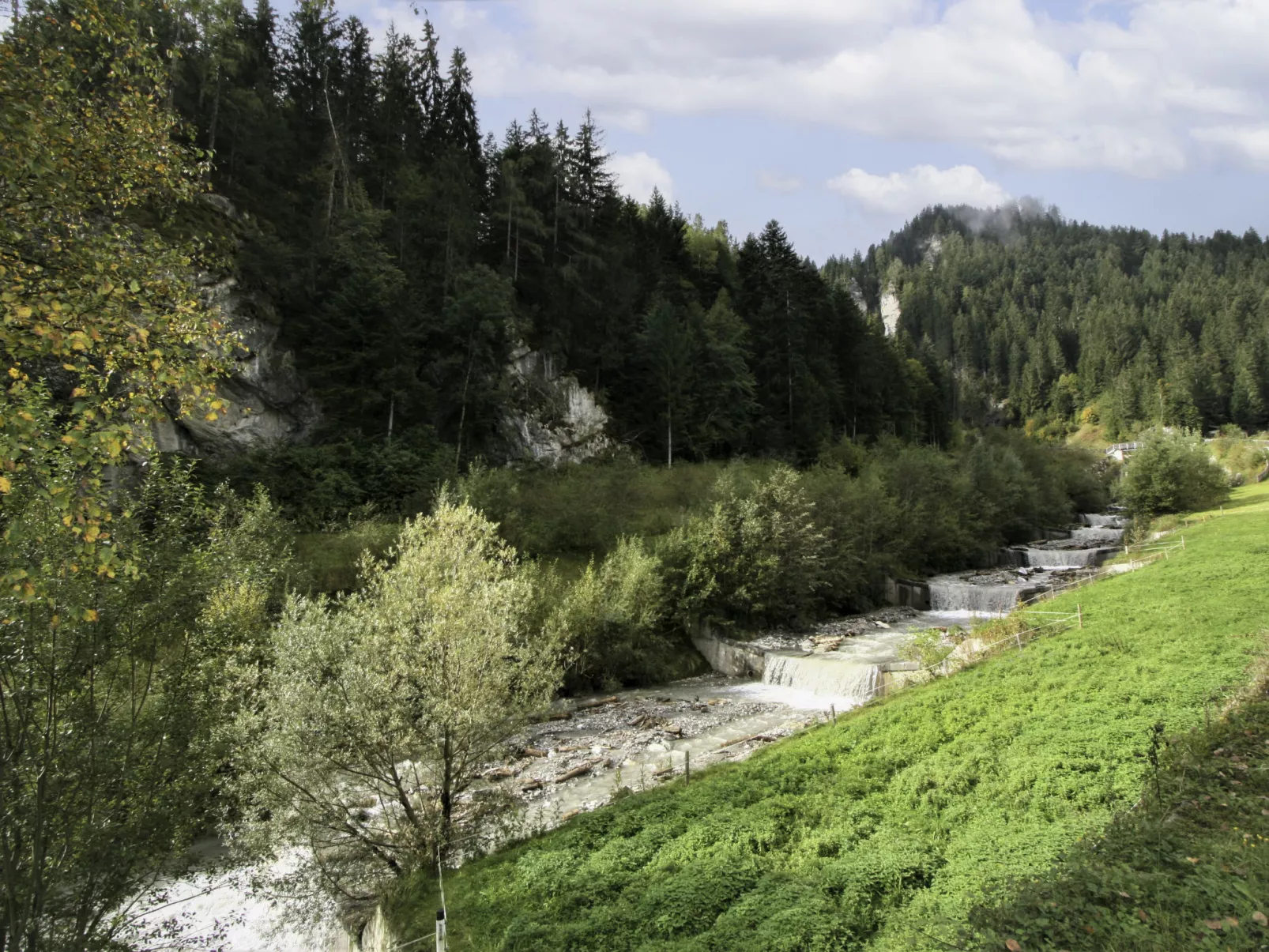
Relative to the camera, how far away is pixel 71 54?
6504 millimetres

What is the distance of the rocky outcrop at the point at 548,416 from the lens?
47.3 metres

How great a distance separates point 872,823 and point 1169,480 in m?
58.2

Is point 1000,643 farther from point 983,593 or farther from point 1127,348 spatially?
point 1127,348

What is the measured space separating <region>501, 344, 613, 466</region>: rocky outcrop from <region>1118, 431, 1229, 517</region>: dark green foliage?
149 ft

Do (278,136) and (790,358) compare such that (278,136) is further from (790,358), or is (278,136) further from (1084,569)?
(1084,569)

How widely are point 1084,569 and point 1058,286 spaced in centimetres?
19639

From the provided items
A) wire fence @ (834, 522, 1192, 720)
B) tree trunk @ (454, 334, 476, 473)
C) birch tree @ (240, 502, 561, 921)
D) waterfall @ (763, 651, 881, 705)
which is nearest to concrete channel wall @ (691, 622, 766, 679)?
waterfall @ (763, 651, 881, 705)

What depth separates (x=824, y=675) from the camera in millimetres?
27438

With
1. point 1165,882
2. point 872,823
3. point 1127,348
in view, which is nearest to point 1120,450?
point 1127,348

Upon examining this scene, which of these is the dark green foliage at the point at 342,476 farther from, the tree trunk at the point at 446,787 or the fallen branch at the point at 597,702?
the tree trunk at the point at 446,787

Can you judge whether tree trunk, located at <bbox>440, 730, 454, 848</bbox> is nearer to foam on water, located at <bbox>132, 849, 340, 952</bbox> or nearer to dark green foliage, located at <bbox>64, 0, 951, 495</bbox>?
foam on water, located at <bbox>132, 849, 340, 952</bbox>

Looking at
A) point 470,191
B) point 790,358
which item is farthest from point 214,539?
point 790,358

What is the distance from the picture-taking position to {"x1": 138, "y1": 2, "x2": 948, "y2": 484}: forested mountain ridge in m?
40.2

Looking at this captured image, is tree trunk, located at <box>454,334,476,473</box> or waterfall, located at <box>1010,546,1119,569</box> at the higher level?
tree trunk, located at <box>454,334,476,473</box>
